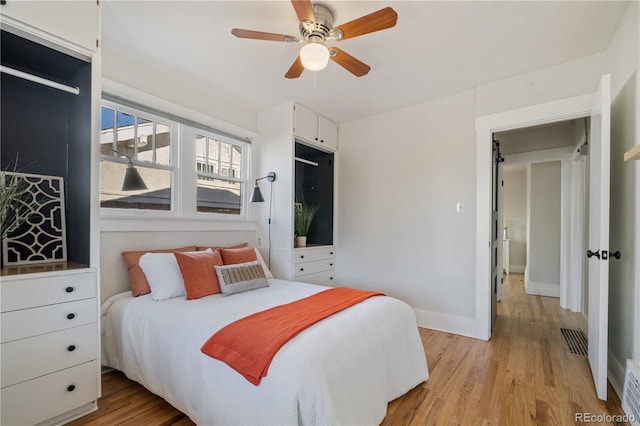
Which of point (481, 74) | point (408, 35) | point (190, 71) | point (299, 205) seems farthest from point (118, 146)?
point (481, 74)

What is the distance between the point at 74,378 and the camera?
5.62ft

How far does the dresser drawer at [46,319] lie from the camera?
1.51 meters

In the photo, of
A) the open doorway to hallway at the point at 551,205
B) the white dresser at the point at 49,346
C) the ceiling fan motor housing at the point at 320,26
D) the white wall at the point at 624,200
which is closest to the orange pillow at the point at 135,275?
the white dresser at the point at 49,346

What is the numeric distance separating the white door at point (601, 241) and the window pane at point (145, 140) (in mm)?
3485

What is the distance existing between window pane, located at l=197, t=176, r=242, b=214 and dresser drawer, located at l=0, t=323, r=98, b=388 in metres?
1.59

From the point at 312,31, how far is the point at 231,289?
1.90 meters

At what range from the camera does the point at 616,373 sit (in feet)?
6.78

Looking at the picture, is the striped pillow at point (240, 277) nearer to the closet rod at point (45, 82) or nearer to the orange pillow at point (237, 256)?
the orange pillow at point (237, 256)

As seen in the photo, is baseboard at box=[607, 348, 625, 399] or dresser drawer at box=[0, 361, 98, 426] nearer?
dresser drawer at box=[0, 361, 98, 426]

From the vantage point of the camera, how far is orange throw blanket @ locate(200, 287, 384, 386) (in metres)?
1.35

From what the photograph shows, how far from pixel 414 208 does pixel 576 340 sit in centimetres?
201

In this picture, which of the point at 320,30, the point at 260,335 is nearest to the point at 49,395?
the point at 260,335

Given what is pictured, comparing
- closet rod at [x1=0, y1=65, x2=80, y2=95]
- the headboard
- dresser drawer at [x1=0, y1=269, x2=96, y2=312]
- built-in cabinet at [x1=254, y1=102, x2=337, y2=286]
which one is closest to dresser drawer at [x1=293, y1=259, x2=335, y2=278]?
built-in cabinet at [x1=254, y1=102, x2=337, y2=286]

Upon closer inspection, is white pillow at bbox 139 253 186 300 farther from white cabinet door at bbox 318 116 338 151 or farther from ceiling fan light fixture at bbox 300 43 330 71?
white cabinet door at bbox 318 116 338 151
